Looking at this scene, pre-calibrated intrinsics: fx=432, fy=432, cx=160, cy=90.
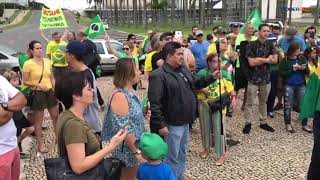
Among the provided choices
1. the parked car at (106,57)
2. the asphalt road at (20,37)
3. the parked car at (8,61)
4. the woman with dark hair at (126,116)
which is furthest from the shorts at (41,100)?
the asphalt road at (20,37)

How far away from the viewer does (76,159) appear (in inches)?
108

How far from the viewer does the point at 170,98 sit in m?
4.58

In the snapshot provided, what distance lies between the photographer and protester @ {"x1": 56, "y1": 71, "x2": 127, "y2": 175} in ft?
9.09

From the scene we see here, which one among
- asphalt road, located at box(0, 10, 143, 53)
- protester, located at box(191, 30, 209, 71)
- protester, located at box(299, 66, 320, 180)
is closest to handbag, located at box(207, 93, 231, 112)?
protester, located at box(299, 66, 320, 180)

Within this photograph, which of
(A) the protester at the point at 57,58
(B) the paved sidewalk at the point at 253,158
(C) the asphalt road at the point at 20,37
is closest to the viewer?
(B) the paved sidewalk at the point at 253,158

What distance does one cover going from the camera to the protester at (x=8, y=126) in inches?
123

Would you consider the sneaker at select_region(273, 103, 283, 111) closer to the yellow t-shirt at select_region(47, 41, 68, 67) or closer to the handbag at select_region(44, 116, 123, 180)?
the yellow t-shirt at select_region(47, 41, 68, 67)

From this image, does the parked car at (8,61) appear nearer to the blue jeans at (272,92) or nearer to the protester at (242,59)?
the protester at (242,59)

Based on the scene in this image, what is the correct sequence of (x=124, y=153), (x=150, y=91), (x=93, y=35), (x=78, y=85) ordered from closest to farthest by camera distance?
1. (x=78, y=85)
2. (x=124, y=153)
3. (x=150, y=91)
4. (x=93, y=35)

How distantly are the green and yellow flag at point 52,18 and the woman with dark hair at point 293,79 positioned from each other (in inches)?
230

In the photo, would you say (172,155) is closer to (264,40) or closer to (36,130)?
(36,130)

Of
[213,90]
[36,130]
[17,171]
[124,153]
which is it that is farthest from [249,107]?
[17,171]

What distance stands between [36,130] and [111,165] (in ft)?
12.6

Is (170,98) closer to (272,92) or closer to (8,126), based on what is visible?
(8,126)
